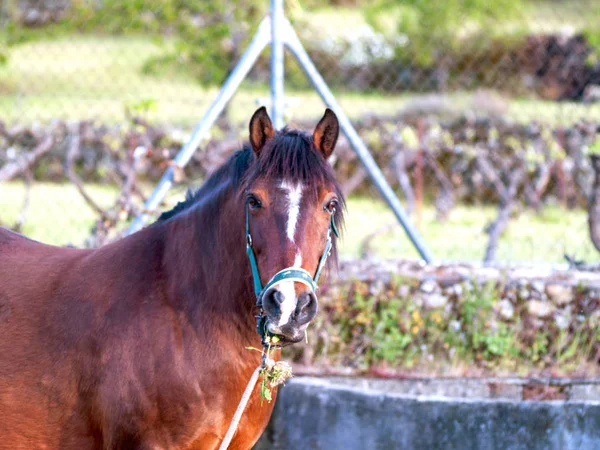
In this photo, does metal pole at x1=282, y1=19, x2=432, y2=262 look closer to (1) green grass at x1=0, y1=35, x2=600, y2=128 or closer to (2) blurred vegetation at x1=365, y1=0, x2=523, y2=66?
(1) green grass at x1=0, y1=35, x2=600, y2=128

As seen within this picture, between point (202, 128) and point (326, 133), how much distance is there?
172 centimetres

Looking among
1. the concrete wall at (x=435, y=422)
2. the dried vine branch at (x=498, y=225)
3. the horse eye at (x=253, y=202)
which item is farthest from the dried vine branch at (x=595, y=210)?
the horse eye at (x=253, y=202)

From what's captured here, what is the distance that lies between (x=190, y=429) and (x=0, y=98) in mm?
5941

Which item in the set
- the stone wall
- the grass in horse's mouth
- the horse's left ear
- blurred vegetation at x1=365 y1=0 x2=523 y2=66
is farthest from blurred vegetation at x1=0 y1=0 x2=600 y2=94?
the grass in horse's mouth

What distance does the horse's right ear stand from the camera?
291 cm

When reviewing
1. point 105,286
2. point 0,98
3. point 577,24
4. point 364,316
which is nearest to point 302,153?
point 105,286

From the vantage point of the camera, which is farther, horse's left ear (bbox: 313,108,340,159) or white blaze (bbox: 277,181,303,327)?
horse's left ear (bbox: 313,108,340,159)

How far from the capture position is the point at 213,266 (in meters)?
3.06

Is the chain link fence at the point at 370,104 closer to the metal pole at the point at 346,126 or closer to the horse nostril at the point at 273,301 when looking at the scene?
the metal pole at the point at 346,126

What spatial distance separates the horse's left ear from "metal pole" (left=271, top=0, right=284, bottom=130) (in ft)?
5.46

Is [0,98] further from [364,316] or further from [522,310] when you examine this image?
[522,310]

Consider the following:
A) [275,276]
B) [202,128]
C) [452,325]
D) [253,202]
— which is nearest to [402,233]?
[452,325]

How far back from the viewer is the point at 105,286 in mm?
3102

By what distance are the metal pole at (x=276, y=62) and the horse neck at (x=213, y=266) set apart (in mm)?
1631
